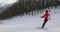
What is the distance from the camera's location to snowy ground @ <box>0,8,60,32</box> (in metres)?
13.9

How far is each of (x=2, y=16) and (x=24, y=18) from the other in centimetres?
224

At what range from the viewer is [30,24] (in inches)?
624

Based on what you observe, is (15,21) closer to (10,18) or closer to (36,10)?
(10,18)

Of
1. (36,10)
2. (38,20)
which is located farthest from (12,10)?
(38,20)

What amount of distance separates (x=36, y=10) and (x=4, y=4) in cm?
272

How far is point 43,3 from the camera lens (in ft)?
67.3

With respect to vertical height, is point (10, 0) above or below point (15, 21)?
above

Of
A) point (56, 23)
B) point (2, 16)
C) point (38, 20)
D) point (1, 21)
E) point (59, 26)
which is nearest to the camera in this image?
point (59, 26)

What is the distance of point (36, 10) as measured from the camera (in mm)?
20047

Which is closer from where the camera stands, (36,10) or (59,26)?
(59,26)

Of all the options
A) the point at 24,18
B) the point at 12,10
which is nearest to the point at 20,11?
the point at 12,10

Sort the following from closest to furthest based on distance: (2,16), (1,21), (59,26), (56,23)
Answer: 1. (59,26)
2. (56,23)
3. (1,21)
4. (2,16)

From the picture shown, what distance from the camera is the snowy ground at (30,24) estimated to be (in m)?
13.9

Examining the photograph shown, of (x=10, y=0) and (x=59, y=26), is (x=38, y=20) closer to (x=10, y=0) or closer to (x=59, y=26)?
(x=59, y=26)
